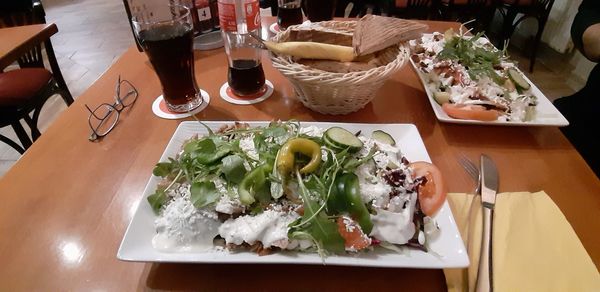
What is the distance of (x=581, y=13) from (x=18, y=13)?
2935 millimetres

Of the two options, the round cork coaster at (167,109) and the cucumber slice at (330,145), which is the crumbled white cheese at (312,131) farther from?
the round cork coaster at (167,109)

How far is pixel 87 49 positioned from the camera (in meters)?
3.72

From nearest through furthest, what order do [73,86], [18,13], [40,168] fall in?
1. [40,168]
2. [18,13]
3. [73,86]

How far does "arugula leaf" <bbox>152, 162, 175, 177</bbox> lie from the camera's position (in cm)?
76

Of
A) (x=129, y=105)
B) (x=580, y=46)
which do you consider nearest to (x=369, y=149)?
(x=129, y=105)

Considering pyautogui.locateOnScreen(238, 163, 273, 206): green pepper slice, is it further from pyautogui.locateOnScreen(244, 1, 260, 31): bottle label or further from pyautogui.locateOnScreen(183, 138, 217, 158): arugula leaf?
pyautogui.locateOnScreen(244, 1, 260, 31): bottle label

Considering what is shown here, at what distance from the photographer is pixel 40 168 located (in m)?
0.91

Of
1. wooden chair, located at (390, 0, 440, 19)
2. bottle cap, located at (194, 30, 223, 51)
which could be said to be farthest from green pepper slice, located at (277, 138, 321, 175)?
wooden chair, located at (390, 0, 440, 19)

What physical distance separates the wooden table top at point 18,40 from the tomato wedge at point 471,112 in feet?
5.16

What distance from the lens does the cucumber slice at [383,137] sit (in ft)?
2.88

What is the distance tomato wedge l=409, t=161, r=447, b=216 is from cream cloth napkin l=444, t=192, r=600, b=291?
6cm

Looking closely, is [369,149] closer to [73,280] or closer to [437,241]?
[437,241]

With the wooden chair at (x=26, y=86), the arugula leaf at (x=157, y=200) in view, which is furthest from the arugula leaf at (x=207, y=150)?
the wooden chair at (x=26, y=86)

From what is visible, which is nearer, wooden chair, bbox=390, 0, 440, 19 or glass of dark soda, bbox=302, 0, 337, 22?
glass of dark soda, bbox=302, 0, 337, 22
